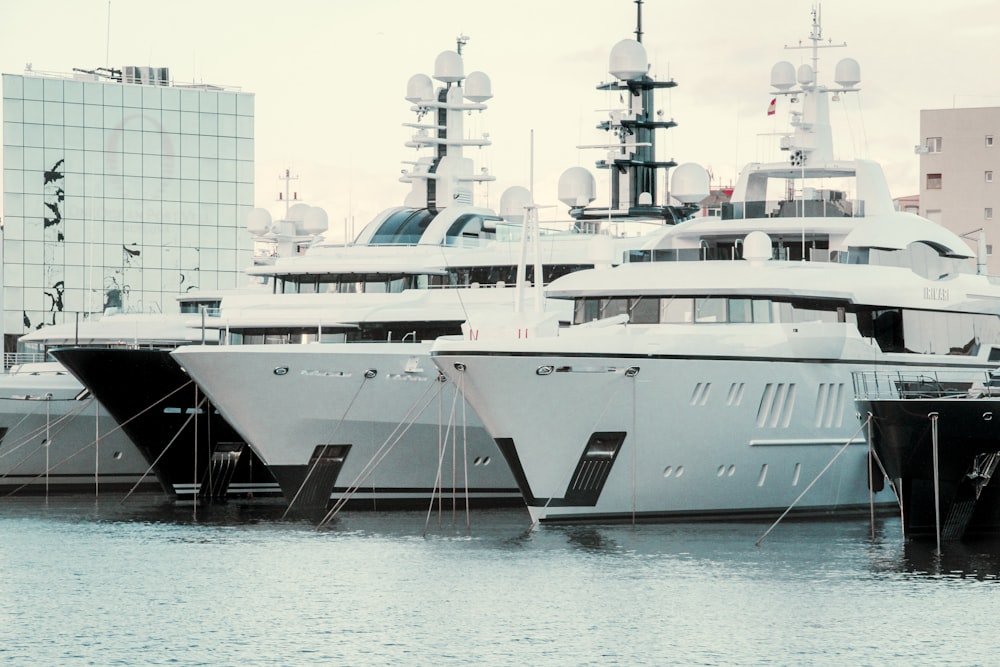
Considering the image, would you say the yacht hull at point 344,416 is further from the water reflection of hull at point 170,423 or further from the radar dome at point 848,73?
the radar dome at point 848,73

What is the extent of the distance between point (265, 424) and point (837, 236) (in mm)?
12617

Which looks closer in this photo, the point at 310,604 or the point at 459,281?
the point at 310,604

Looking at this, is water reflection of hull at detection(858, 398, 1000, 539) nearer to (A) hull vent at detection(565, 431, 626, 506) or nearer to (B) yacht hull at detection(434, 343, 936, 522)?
(B) yacht hull at detection(434, 343, 936, 522)

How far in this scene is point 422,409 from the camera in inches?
1421

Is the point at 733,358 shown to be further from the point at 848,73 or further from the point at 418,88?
the point at 418,88

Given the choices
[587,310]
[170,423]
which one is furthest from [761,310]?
[170,423]

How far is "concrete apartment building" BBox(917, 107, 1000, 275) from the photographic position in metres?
67.1

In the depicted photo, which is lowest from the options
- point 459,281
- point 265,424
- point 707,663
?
point 707,663

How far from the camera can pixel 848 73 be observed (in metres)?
43.9

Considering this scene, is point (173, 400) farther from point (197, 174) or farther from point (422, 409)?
point (197, 174)

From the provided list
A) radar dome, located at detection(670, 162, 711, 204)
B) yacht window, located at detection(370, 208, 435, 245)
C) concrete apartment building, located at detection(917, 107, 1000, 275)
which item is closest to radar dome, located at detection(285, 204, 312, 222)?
yacht window, located at detection(370, 208, 435, 245)

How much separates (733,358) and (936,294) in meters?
6.86

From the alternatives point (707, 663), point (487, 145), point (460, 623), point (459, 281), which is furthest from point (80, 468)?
point (707, 663)

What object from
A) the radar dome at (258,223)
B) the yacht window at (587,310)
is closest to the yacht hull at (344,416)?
the yacht window at (587,310)
